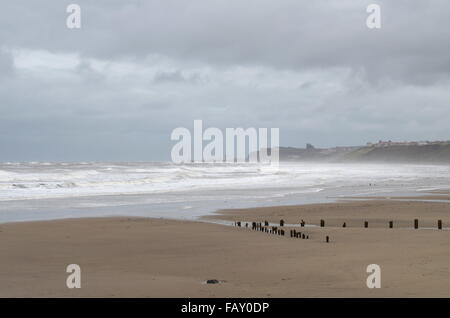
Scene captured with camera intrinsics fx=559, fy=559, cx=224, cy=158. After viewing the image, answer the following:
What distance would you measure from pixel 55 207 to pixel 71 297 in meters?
19.9

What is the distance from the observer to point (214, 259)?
13.5 meters

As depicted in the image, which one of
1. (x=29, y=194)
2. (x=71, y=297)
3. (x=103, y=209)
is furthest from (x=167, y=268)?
(x=29, y=194)

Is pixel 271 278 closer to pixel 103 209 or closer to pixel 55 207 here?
pixel 103 209

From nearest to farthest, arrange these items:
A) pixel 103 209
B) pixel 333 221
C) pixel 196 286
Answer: pixel 196 286 → pixel 333 221 → pixel 103 209

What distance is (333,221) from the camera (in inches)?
890

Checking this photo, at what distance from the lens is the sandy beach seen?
991 cm

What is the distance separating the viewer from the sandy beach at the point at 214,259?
32.5ft

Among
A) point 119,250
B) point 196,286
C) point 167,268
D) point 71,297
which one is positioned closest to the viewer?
point 71,297

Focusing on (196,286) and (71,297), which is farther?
(196,286)

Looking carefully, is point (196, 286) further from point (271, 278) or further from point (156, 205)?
point (156, 205)

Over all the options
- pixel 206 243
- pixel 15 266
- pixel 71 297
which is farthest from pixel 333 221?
pixel 71 297

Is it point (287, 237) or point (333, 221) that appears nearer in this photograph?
point (287, 237)
